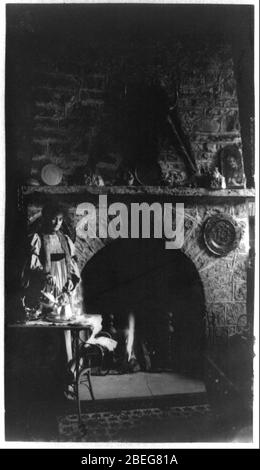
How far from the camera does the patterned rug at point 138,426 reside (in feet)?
12.3

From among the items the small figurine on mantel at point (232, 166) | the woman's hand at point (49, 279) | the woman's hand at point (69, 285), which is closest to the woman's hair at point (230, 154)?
the small figurine on mantel at point (232, 166)

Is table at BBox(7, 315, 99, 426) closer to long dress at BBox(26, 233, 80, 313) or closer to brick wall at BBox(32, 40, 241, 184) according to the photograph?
long dress at BBox(26, 233, 80, 313)

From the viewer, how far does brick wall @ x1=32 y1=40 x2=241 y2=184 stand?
388 centimetres

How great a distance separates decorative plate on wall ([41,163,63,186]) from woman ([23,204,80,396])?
21cm

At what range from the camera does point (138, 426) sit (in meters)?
3.82

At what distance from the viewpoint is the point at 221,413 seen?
Answer: 13.0 feet

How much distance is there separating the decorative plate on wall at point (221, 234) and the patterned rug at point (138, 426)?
4.86 feet

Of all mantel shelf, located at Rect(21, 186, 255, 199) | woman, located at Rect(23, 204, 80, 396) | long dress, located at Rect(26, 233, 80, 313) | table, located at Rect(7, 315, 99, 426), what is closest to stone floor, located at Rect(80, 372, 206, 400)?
table, located at Rect(7, 315, 99, 426)

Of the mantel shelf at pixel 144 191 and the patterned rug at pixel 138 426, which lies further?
the mantel shelf at pixel 144 191

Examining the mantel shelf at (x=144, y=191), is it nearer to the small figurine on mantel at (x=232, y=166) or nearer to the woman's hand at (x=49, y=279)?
the small figurine on mantel at (x=232, y=166)

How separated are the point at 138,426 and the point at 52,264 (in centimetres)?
159

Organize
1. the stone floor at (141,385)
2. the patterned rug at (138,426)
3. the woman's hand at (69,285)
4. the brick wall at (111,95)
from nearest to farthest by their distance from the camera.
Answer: the patterned rug at (138,426), the brick wall at (111,95), the woman's hand at (69,285), the stone floor at (141,385)
